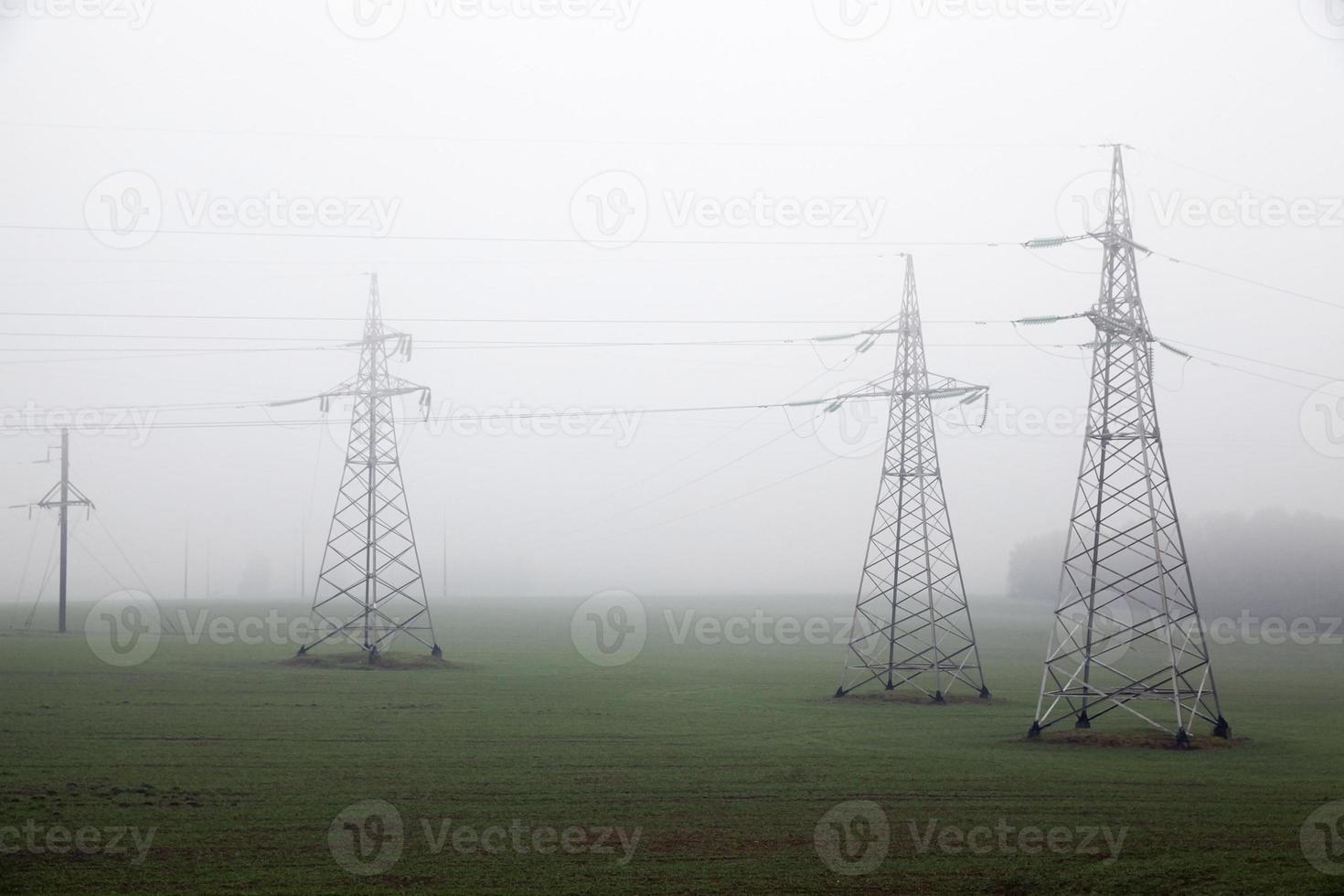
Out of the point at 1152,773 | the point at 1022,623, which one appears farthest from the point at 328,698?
the point at 1022,623

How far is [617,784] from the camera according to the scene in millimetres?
24906

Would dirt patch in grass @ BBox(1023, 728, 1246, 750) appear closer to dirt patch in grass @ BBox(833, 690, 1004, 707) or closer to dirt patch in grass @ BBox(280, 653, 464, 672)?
dirt patch in grass @ BBox(833, 690, 1004, 707)

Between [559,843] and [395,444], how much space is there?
3182 cm

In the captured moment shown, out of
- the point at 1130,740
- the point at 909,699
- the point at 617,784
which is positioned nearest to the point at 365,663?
the point at 909,699

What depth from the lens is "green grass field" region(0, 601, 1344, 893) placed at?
17.9m

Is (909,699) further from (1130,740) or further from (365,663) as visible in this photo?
(365,663)

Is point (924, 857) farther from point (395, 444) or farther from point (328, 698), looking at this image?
point (395, 444)

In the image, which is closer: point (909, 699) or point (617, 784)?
point (617, 784)

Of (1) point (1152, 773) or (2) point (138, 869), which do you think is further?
(1) point (1152, 773)

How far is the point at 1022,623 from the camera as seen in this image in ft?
382

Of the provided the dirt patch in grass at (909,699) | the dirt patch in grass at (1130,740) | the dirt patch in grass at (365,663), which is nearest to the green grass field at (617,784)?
the dirt patch in grass at (1130,740)

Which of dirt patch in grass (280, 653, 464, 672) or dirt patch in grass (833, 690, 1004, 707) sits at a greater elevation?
dirt patch in grass (280, 653, 464, 672)

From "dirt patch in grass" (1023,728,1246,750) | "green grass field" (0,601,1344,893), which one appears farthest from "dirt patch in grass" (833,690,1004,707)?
"dirt patch in grass" (1023,728,1246,750)

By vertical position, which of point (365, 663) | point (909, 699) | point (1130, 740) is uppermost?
point (365, 663)
